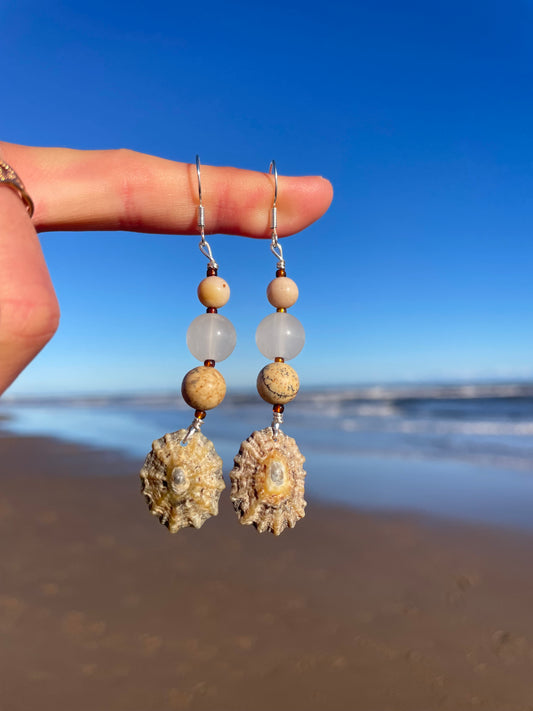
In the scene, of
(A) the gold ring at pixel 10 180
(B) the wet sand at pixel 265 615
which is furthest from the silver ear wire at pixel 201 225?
(B) the wet sand at pixel 265 615

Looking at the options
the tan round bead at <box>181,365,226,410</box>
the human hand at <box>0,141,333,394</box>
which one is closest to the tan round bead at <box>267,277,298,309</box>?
the human hand at <box>0,141,333,394</box>

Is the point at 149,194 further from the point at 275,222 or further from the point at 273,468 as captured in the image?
the point at 273,468

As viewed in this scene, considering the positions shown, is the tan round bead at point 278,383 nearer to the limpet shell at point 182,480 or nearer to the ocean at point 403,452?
the limpet shell at point 182,480

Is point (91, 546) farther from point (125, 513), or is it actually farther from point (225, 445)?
point (225, 445)

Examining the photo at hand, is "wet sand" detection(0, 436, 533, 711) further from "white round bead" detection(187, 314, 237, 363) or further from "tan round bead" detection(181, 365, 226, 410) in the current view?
"white round bead" detection(187, 314, 237, 363)

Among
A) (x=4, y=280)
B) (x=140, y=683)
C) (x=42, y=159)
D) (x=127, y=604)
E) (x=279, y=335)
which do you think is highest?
(x=42, y=159)

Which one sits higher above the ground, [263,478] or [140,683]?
[263,478]

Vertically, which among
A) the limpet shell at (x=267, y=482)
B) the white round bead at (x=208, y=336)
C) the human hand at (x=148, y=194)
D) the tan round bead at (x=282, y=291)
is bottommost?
the limpet shell at (x=267, y=482)

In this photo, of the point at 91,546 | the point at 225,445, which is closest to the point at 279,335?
the point at 91,546
